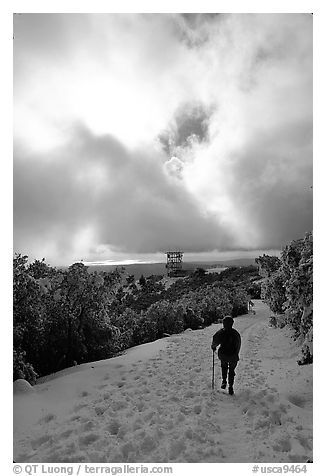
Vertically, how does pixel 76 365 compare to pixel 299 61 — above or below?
below

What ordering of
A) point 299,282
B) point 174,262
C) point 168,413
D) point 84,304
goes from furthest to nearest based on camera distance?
point 84,304 < point 174,262 < point 299,282 < point 168,413

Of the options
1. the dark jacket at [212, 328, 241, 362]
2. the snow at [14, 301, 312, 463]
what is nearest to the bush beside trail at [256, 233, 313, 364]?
the snow at [14, 301, 312, 463]

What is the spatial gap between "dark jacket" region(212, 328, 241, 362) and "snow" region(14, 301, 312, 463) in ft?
0.97

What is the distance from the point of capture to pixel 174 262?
3.84 m

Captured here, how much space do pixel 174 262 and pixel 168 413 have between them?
1.51 metres

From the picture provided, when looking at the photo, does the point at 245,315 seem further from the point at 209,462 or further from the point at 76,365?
the point at 209,462

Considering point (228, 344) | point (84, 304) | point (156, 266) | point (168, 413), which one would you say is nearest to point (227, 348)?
point (228, 344)

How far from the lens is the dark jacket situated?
3.64 metres

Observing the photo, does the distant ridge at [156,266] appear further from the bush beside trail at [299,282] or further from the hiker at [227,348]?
the hiker at [227,348]

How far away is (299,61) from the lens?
339 cm

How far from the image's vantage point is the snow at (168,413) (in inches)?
101

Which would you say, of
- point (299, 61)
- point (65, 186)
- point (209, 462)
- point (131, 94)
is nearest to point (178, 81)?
point (131, 94)

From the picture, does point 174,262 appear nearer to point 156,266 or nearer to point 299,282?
point 156,266
